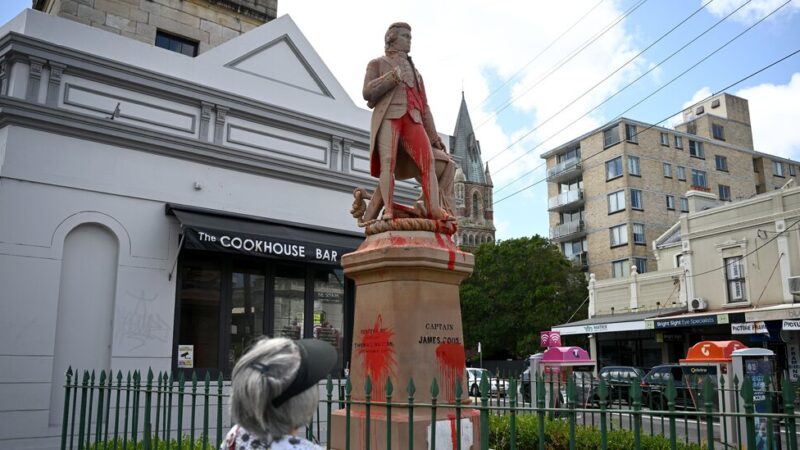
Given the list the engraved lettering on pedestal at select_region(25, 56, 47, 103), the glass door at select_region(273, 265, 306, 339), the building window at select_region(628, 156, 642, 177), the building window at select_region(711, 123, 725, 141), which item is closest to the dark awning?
the glass door at select_region(273, 265, 306, 339)

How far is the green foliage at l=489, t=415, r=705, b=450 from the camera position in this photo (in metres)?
7.53

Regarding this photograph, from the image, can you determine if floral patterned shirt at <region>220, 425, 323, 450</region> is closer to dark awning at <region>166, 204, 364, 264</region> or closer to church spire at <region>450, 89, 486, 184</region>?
dark awning at <region>166, 204, 364, 264</region>

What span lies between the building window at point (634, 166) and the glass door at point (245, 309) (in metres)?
34.3

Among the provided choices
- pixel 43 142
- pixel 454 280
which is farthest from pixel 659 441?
pixel 43 142

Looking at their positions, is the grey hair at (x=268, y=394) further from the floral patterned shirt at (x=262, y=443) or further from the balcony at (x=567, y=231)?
the balcony at (x=567, y=231)

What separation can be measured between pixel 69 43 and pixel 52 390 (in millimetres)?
5368

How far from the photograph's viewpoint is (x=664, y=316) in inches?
1193

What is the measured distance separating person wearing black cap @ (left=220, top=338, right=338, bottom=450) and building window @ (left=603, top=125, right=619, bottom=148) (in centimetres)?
4324

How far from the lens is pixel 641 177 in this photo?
41719 millimetres

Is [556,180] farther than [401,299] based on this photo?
Yes

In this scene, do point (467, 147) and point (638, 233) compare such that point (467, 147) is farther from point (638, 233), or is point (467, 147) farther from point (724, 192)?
point (638, 233)

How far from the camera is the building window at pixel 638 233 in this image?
4122 cm

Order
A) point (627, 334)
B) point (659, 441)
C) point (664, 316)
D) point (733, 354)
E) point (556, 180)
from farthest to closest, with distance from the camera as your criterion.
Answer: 1. point (556, 180)
2. point (627, 334)
3. point (664, 316)
4. point (733, 354)
5. point (659, 441)

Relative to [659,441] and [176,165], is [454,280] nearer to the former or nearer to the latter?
[659,441]
